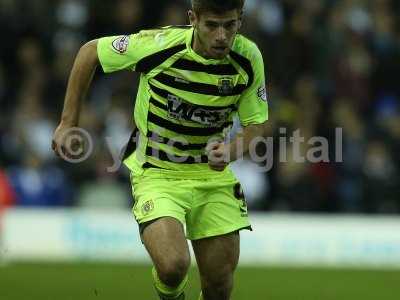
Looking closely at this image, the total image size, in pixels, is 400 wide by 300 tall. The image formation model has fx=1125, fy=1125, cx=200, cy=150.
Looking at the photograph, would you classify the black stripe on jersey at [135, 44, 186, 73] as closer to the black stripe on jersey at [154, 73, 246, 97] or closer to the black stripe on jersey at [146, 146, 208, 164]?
the black stripe on jersey at [154, 73, 246, 97]

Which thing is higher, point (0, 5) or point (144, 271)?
point (0, 5)

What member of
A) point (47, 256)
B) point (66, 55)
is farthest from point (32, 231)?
point (66, 55)

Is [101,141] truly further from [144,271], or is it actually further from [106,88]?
[144,271]

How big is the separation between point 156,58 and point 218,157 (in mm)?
820

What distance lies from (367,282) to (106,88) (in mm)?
4765

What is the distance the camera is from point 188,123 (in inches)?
283

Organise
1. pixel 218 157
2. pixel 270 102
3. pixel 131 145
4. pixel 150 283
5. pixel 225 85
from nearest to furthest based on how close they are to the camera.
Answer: pixel 218 157, pixel 225 85, pixel 131 145, pixel 150 283, pixel 270 102

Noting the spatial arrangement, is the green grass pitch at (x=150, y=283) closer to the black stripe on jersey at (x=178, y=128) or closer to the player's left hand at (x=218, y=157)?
the black stripe on jersey at (x=178, y=128)

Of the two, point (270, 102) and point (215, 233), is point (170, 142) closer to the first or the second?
point (215, 233)

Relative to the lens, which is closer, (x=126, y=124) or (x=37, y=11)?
(x=126, y=124)

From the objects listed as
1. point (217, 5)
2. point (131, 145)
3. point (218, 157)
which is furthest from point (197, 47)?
point (131, 145)

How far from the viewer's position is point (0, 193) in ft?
46.2

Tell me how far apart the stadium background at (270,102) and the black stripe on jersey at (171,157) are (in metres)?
6.60

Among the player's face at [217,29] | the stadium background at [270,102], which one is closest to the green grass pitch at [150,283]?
the stadium background at [270,102]
